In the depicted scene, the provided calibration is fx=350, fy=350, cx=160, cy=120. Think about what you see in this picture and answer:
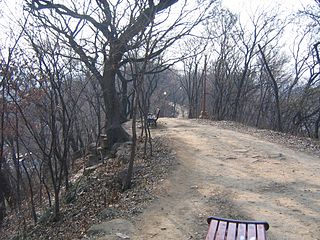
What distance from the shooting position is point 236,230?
3.67 meters

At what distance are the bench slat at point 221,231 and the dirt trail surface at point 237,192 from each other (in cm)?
82

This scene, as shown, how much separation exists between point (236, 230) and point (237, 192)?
7.66 ft

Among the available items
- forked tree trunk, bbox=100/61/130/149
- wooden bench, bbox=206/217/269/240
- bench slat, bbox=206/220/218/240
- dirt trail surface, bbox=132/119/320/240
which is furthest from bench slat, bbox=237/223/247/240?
forked tree trunk, bbox=100/61/130/149

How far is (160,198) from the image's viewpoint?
5.92 meters

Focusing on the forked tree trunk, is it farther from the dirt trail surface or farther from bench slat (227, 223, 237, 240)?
bench slat (227, 223, 237, 240)

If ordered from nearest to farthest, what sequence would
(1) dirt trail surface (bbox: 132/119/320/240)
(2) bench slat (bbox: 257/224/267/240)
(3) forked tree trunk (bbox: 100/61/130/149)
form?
(2) bench slat (bbox: 257/224/267/240) < (1) dirt trail surface (bbox: 132/119/320/240) < (3) forked tree trunk (bbox: 100/61/130/149)

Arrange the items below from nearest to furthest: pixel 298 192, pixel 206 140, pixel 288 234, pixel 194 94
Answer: pixel 288 234 < pixel 298 192 < pixel 206 140 < pixel 194 94

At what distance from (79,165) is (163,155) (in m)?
4.95

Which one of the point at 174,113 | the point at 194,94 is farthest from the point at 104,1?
the point at 174,113

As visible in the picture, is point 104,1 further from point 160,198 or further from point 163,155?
point 160,198

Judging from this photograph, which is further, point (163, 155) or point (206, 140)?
point (206, 140)

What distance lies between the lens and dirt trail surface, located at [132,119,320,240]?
4707 mm

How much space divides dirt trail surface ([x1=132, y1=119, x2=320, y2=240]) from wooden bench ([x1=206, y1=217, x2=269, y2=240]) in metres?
0.77

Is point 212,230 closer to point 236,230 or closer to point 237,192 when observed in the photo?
point 236,230
